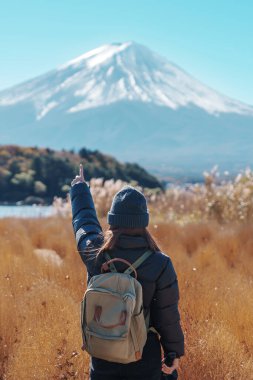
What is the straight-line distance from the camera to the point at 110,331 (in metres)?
3.00

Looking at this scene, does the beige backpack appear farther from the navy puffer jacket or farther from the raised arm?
the raised arm

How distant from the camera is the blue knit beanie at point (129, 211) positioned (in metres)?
3.17

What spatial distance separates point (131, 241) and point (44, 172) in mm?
39116

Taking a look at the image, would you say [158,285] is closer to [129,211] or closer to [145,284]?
[145,284]

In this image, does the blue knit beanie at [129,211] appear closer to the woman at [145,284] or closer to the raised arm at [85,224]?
the woman at [145,284]

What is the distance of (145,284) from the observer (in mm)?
3104

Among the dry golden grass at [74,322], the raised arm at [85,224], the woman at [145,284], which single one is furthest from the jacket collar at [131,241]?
the dry golden grass at [74,322]

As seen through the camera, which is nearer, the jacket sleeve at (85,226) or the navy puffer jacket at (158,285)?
the navy puffer jacket at (158,285)

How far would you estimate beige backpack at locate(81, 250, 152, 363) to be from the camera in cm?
296

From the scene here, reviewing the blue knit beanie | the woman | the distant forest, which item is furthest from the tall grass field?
the distant forest

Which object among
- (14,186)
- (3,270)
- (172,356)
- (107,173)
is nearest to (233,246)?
(3,270)

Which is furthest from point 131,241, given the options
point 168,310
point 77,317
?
point 77,317

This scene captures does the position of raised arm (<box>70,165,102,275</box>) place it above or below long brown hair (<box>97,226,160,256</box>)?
below

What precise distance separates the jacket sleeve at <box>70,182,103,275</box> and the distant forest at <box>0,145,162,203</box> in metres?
30.2
